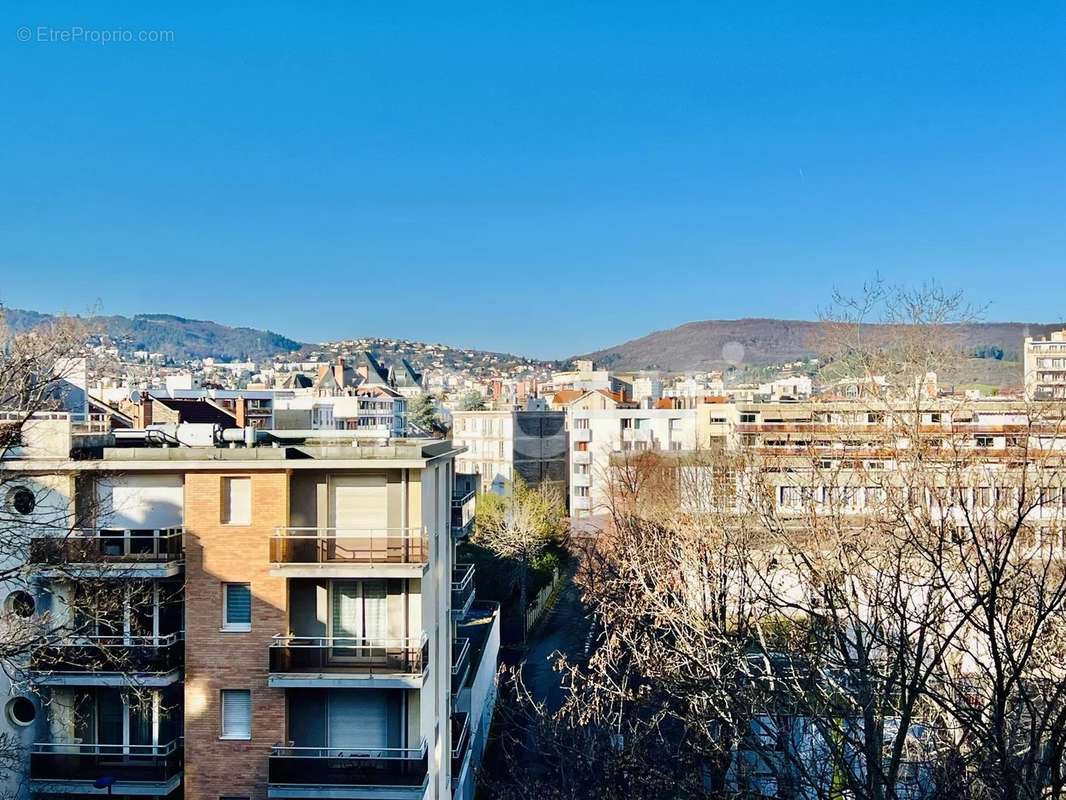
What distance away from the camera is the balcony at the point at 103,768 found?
40.1 ft

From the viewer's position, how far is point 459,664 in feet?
55.8

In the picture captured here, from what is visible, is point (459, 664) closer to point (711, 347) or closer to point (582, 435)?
point (582, 435)

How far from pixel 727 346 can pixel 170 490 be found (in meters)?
101

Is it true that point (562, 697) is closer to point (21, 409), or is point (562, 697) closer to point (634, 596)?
point (634, 596)

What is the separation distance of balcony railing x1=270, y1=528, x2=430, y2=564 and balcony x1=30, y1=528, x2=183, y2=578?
4.56 feet

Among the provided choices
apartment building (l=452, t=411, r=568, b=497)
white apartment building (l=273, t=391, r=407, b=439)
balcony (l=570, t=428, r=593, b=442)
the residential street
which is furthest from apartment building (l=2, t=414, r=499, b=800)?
balcony (l=570, t=428, r=593, b=442)

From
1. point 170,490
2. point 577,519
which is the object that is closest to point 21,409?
point 170,490

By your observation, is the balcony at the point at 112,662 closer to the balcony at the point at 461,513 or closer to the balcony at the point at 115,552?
the balcony at the point at 115,552

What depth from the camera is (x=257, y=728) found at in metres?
12.4

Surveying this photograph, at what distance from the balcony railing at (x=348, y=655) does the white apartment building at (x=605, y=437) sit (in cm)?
4369

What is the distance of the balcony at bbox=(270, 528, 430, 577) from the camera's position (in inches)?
487

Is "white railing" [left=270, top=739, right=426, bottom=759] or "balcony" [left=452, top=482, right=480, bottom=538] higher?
"balcony" [left=452, top=482, right=480, bottom=538]

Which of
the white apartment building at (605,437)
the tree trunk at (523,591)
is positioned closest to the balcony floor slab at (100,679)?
the tree trunk at (523,591)

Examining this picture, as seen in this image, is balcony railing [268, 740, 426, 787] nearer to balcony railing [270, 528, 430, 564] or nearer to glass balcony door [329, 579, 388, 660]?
glass balcony door [329, 579, 388, 660]
